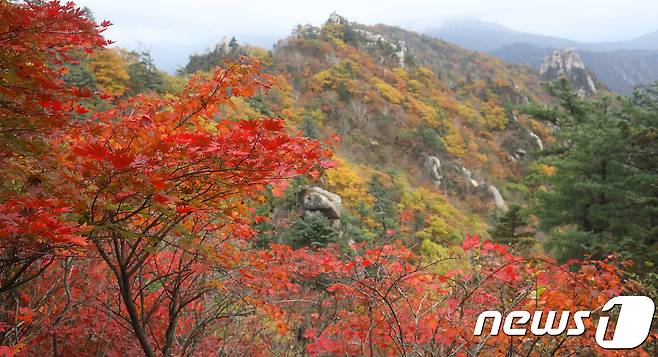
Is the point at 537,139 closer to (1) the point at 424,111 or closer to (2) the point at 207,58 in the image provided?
(1) the point at 424,111

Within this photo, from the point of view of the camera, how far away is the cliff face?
5584cm

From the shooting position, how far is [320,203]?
594 inches

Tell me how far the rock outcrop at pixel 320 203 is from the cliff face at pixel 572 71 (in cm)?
5154

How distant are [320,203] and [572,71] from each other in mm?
57486

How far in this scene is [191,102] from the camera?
2.87 meters

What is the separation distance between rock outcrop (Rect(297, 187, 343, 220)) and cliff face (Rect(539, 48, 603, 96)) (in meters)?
51.5

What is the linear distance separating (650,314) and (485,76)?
5651 centimetres

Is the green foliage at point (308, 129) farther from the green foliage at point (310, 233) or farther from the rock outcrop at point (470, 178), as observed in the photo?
the rock outcrop at point (470, 178)

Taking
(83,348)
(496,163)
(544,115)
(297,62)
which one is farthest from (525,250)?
(297,62)

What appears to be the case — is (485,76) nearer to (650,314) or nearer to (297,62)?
(297,62)

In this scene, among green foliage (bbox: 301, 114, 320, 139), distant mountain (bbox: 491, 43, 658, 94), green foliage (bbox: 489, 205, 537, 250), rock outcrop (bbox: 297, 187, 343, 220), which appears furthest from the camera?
distant mountain (bbox: 491, 43, 658, 94)

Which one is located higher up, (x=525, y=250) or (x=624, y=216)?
(x=624, y=216)

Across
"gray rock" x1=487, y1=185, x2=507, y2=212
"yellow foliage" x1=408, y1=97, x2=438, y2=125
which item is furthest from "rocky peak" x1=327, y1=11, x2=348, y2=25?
"gray rock" x1=487, y1=185, x2=507, y2=212

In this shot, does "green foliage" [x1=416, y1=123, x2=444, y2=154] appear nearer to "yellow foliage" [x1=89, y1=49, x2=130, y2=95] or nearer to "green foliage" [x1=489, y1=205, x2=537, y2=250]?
"green foliage" [x1=489, y1=205, x2=537, y2=250]
